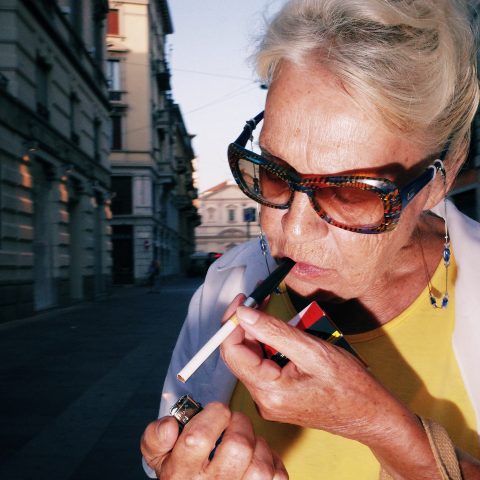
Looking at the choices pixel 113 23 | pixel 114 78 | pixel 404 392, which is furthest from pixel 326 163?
pixel 113 23

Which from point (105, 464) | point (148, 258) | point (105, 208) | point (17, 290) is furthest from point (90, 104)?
point (105, 464)

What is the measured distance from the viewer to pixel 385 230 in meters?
1.10

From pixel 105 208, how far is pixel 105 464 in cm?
1620

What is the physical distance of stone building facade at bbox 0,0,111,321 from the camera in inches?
408

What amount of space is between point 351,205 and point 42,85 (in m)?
13.1

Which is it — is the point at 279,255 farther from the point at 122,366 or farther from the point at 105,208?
the point at 105,208

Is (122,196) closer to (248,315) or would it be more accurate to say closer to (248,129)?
(248,129)

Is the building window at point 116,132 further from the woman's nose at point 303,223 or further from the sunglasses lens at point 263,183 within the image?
the woman's nose at point 303,223

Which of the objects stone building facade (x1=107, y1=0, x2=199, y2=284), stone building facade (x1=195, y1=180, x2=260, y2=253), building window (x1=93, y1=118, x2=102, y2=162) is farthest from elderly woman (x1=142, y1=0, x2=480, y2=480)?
stone building facade (x1=195, y1=180, x2=260, y2=253)

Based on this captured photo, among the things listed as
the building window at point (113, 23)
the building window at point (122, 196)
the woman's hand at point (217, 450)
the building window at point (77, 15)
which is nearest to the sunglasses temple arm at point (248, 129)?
the woman's hand at point (217, 450)

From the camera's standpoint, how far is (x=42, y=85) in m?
12.7

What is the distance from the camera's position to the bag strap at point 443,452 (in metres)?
0.86

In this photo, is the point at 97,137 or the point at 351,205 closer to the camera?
the point at 351,205

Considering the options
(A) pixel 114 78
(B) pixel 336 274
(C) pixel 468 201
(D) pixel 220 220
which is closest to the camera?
(B) pixel 336 274
